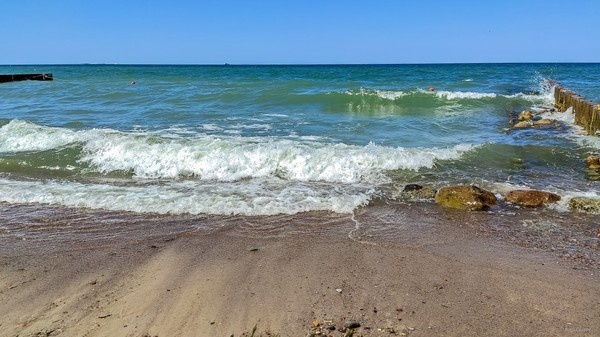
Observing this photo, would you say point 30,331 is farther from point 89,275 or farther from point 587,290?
point 587,290

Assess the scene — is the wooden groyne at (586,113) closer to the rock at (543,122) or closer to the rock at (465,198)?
the rock at (543,122)

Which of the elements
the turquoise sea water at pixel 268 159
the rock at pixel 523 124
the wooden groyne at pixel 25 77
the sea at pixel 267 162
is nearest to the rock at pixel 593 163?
the sea at pixel 267 162

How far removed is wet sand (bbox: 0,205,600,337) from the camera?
3.74m

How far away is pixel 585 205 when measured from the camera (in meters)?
6.89

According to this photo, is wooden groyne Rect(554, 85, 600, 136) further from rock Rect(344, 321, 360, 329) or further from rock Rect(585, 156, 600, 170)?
rock Rect(344, 321, 360, 329)

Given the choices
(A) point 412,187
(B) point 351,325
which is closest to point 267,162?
(A) point 412,187

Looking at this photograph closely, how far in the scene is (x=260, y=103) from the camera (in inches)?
872

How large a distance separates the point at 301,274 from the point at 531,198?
4412 millimetres

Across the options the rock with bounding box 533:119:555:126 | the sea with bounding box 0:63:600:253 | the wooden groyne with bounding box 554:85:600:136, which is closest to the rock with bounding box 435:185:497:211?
the sea with bounding box 0:63:600:253

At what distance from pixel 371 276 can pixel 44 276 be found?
3350mm

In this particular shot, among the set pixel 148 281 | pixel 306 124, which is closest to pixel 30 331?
pixel 148 281

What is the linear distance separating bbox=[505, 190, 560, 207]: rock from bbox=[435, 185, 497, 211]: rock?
11.5 inches

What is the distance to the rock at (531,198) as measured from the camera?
A: 7.11 metres

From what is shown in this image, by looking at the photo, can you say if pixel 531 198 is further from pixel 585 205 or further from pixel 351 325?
pixel 351 325
